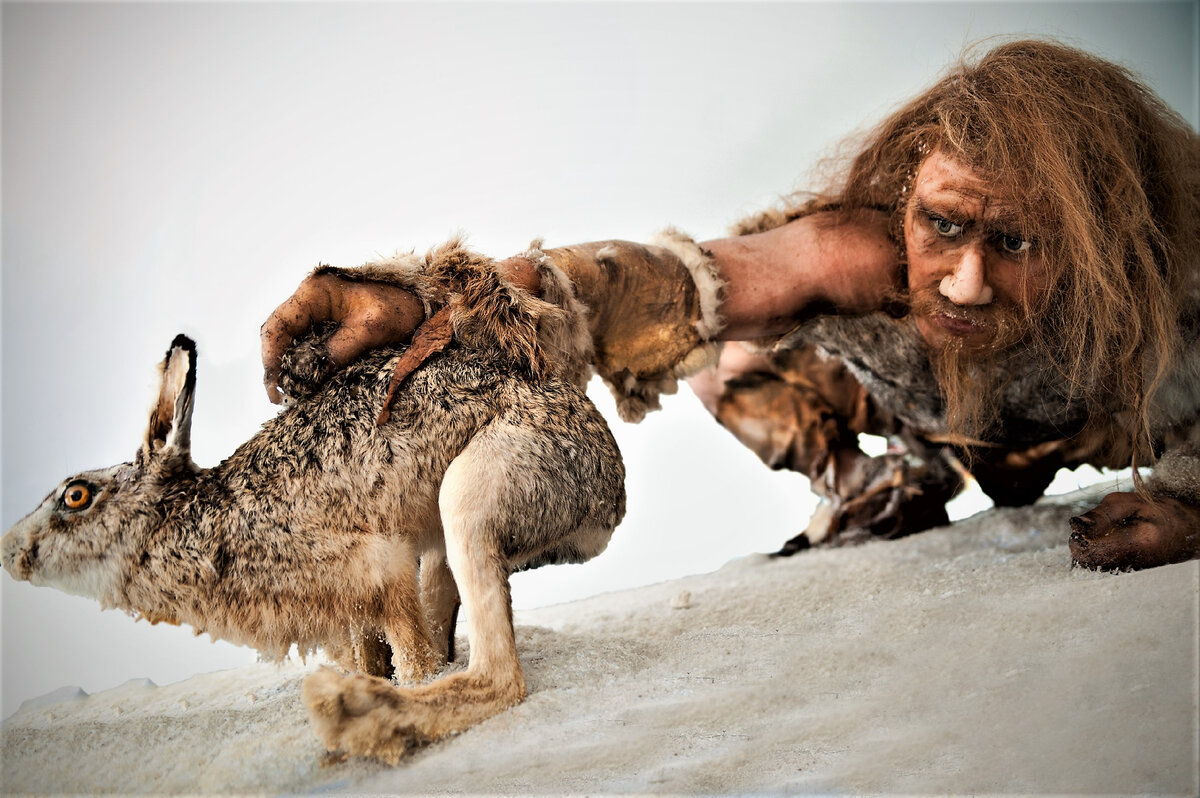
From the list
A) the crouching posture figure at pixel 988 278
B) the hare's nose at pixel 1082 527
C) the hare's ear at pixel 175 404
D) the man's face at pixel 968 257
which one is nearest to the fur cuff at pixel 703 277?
the crouching posture figure at pixel 988 278

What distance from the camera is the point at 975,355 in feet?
6.78

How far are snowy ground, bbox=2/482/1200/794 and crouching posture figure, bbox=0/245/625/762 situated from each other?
0.47 ft

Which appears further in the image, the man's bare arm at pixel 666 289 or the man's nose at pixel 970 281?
the man's nose at pixel 970 281

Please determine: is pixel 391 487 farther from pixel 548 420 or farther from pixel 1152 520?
pixel 1152 520

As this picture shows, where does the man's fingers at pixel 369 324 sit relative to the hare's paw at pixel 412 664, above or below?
above

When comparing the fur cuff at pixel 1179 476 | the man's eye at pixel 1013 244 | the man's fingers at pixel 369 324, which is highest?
the man's fingers at pixel 369 324

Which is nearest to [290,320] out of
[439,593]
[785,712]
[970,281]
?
[439,593]

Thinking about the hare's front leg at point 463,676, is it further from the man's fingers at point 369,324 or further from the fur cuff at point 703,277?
the fur cuff at point 703,277

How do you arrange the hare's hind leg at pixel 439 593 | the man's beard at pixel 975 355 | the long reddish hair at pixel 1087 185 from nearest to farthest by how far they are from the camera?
the hare's hind leg at pixel 439 593, the long reddish hair at pixel 1087 185, the man's beard at pixel 975 355

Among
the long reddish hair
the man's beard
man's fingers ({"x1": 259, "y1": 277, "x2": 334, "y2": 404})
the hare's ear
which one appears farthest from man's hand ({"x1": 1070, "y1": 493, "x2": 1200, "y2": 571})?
the hare's ear

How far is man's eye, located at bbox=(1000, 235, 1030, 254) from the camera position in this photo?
1899mm

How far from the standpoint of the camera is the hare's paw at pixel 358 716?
1291mm

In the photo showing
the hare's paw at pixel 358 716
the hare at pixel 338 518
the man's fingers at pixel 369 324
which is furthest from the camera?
the man's fingers at pixel 369 324

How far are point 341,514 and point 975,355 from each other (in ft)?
4.13
